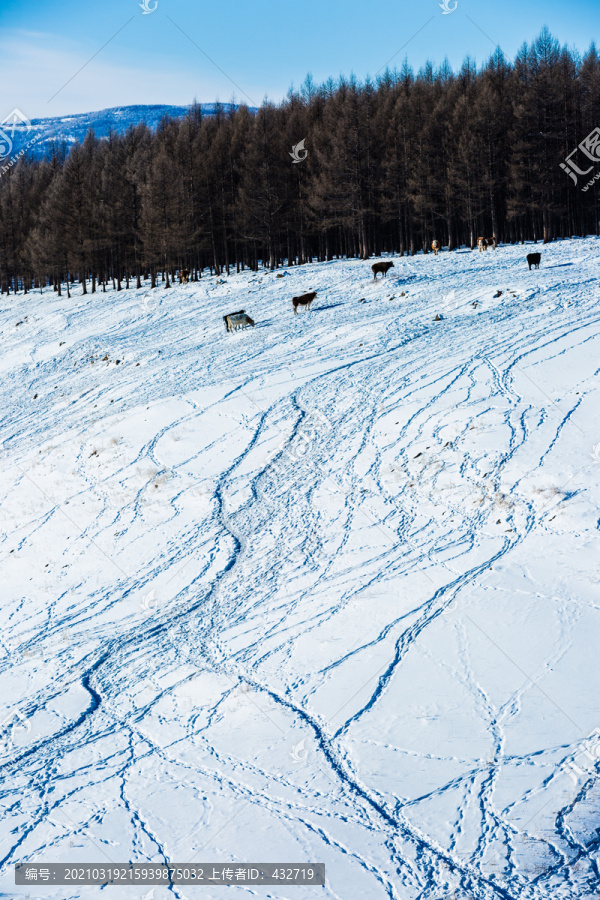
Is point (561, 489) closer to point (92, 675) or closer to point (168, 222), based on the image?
point (92, 675)

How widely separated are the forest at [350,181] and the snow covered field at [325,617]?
27.9 meters

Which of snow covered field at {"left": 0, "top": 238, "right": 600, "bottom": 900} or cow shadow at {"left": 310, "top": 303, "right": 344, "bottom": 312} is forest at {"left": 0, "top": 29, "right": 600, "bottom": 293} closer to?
cow shadow at {"left": 310, "top": 303, "right": 344, "bottom": 312}

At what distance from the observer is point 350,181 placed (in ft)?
149

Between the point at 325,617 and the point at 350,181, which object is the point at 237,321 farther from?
the point at 350,181

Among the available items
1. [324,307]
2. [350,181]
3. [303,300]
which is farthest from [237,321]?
[350,181]

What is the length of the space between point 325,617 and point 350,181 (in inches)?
1623

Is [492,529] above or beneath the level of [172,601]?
above

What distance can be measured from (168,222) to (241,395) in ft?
99.7

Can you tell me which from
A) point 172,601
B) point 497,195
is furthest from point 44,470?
point 497,195

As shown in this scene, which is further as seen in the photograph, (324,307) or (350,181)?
(350,181)

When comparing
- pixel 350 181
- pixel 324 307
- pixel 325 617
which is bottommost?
pixel 325 617

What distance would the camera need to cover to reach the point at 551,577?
953 centimetres

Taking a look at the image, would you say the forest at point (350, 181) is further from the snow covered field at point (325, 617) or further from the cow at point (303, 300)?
the snow covered field at point (325, 617)

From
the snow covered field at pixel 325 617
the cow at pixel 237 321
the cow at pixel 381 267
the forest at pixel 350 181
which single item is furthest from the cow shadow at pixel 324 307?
the forest at pixel 350 181
